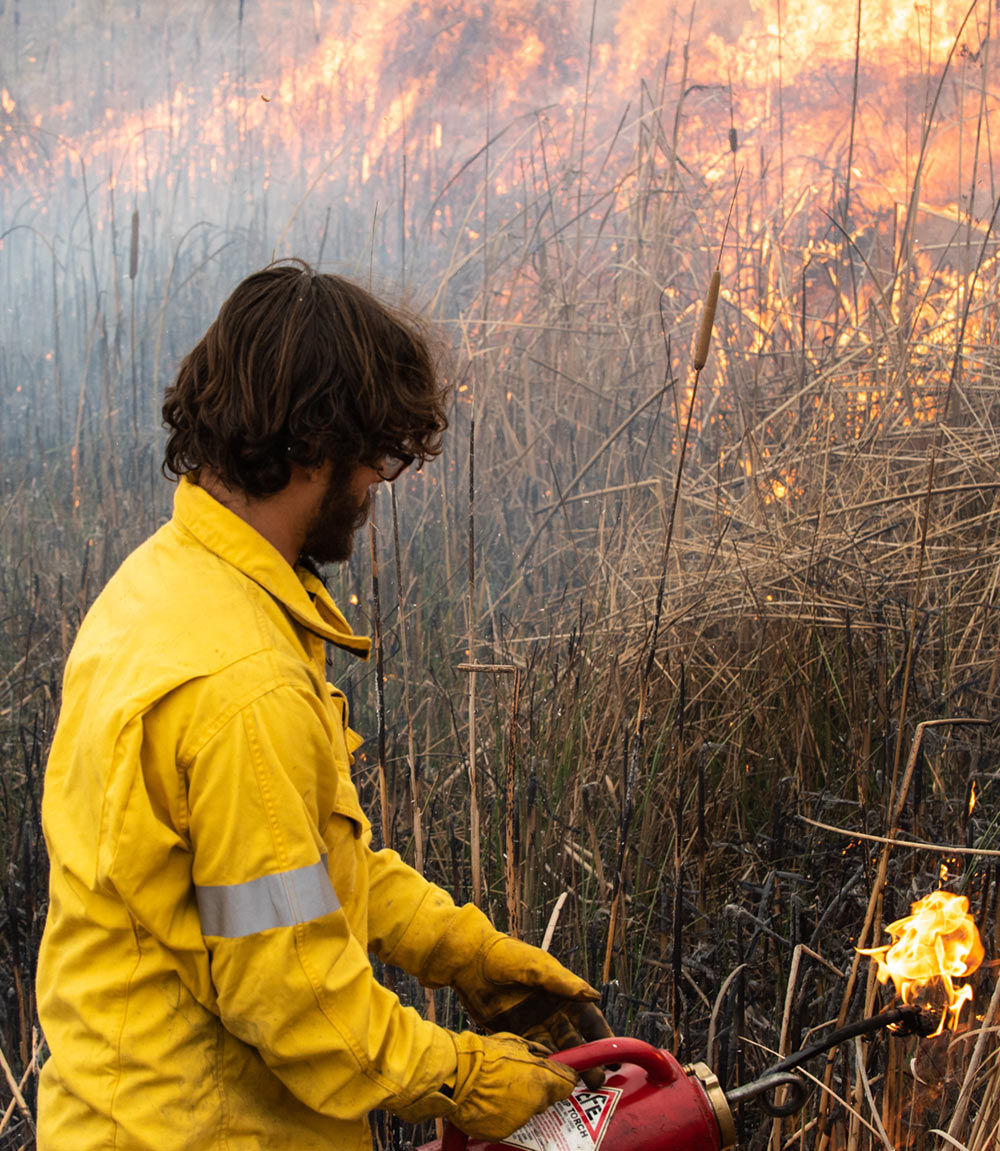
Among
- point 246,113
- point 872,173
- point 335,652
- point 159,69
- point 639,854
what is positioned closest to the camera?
point 639,854

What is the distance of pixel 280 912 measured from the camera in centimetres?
102

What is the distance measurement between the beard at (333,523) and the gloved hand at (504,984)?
58 cm

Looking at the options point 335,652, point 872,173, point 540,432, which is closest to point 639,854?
point 335,652

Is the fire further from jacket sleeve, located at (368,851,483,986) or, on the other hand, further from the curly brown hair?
the curly brown hair

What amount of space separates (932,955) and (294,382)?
3.97 feet

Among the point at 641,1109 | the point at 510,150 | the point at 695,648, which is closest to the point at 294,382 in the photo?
the point at 641,1109

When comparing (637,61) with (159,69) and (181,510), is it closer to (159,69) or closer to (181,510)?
(159,69)

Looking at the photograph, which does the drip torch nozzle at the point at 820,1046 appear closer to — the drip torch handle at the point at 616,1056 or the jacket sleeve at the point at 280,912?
the drip torch handle at the point at 616,1056

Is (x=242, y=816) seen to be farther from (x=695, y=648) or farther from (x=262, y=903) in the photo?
(x=695, y=648)

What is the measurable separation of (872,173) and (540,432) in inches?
78.2

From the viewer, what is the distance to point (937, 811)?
242 centimetres

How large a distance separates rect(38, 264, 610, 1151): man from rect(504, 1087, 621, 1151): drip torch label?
0.08m

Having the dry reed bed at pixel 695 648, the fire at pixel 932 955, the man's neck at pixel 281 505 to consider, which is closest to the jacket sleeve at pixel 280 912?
the man's neck at pixel 281 505

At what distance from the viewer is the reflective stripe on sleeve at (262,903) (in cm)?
102
